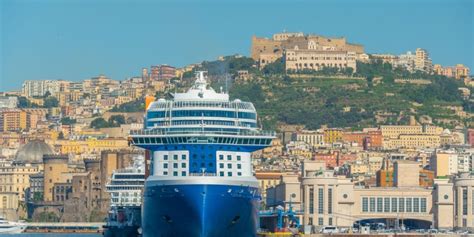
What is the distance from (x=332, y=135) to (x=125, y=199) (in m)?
74.5

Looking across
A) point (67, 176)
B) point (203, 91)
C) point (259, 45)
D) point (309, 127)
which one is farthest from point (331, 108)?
point (203, 91)

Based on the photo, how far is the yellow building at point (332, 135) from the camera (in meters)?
167

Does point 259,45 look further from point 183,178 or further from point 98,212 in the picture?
point 183,178

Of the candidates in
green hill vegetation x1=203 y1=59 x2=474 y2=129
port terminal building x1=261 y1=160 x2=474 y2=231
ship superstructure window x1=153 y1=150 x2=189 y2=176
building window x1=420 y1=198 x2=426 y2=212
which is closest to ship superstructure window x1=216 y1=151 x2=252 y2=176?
ship superstructure window x1=153 y1=150 x2=189 y2=176

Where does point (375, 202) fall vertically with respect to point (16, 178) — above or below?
below

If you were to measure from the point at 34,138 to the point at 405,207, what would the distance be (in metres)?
87.9

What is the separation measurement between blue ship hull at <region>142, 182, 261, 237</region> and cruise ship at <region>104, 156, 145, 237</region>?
50.0 feet

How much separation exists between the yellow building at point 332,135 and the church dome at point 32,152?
2335cm

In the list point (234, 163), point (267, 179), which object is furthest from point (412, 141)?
point (234, 163)

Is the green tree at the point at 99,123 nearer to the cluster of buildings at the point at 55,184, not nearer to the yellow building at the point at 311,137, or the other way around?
the cluster of buildings at the point at 55,184

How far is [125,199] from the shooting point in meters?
95.0

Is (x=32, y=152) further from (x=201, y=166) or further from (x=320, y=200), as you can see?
(x=201, y=166)

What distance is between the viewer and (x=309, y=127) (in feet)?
577

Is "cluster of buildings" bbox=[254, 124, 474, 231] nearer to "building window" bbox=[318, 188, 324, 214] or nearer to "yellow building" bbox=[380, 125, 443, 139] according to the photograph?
"building window" bbox=[318, 188, 324, 214]
